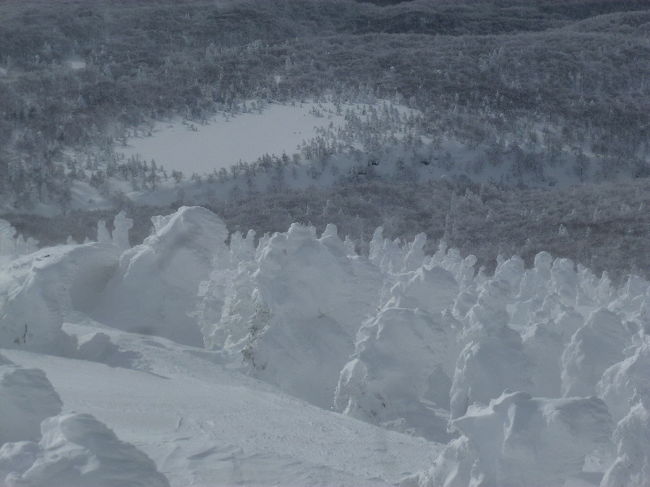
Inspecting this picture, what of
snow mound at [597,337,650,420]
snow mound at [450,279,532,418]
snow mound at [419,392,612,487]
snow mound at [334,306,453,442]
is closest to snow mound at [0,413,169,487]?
snow mound at [419,392,612,487]

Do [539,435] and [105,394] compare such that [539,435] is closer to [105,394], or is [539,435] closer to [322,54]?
[105,394]

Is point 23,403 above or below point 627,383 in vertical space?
above

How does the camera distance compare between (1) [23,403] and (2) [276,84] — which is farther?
(2) [276,84]

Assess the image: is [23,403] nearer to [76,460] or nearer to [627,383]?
[76,460]

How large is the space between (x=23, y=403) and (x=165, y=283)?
6.60 metres

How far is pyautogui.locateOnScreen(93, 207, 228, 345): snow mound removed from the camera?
12.2 metres

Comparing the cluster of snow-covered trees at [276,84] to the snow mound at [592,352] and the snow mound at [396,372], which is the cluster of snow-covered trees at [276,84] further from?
the snow mound at [396,372]

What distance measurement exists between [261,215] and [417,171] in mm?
13561

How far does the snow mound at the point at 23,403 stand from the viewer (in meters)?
5.74

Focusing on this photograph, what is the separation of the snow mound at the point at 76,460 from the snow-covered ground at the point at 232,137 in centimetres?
4866

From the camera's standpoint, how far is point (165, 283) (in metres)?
12.4

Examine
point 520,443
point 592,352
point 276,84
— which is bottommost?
point 276,84

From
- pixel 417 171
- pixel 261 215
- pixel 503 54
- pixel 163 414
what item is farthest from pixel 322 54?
pixel 163 414

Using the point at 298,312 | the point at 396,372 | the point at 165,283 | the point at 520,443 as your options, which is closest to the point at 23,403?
the point at 520,443
